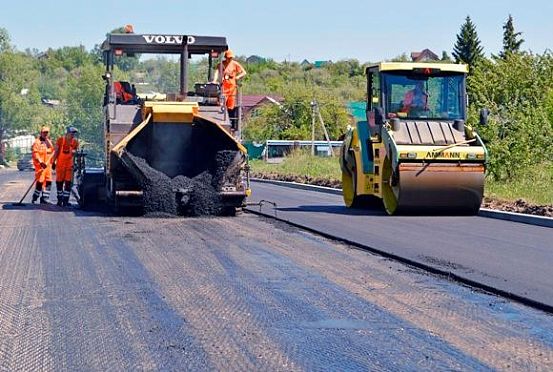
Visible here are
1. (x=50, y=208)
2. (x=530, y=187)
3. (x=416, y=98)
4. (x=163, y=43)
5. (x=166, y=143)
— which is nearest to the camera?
(x=166, y=143)

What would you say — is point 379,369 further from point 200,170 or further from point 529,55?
point 529,55

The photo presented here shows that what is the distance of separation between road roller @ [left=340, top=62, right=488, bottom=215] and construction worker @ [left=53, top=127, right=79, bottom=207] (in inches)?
215

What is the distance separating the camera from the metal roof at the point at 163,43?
18078mm

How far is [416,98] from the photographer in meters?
17.9

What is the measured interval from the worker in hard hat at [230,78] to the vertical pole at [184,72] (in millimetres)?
519

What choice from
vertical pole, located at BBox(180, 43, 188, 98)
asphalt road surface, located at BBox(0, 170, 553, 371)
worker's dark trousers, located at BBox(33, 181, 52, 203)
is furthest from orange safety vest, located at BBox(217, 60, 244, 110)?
asphalt road surface, located at BBox(0, 170, 553, 371)

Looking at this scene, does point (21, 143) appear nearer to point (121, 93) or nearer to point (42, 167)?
point (42, 167)

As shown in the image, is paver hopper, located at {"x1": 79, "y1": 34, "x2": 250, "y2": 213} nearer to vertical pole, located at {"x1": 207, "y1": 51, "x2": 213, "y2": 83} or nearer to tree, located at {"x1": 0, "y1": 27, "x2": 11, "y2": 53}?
vertical pole, located at {"x1": 207, "y1": 51, "x2": 213, "y2": 83}

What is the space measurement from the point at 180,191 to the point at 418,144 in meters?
3.86

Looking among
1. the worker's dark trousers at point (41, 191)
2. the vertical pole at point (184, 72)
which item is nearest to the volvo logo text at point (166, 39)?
the vertical pole at point (184, 72)

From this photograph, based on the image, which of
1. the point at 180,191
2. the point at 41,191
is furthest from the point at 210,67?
the point at 41,191

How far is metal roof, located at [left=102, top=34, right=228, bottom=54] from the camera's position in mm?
18078

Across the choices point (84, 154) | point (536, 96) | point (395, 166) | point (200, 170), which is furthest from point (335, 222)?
point (536, 96)

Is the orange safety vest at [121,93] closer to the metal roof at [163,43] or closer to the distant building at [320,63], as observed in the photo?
the metal roof at [163,43]
